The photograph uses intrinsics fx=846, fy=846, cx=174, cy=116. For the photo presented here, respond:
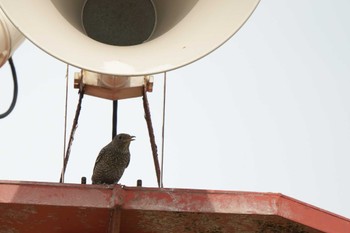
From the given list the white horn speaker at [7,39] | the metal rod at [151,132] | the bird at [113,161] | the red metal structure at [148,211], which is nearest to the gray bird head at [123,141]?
the bird at [113,161]

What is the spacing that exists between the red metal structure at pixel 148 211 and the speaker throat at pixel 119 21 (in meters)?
0.64

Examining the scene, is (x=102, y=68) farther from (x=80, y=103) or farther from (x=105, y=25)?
(x=80, y=103)

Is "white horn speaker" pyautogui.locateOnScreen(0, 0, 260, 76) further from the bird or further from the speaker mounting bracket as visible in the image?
the bird

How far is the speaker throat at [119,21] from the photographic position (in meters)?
3.62

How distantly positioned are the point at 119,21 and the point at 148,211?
829mm

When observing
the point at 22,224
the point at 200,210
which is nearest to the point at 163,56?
the point at 200,210

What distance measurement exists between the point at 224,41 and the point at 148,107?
1.41 metres

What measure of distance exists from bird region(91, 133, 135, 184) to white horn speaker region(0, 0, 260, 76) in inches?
64.5

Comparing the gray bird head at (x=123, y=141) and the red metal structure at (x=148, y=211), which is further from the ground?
the gray bird head at (x=123, y=141)

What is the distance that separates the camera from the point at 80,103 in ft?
14.9

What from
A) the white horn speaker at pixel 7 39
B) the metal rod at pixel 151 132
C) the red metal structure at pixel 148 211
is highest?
the white horn speaker at pixel 7 39

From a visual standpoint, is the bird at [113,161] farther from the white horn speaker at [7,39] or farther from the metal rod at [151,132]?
the white horn speaker at [7,39]

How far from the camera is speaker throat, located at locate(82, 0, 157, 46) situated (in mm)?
3621

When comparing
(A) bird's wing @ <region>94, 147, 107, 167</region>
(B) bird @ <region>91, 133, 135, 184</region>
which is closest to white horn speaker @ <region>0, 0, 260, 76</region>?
(B) bird @ <region>91, 133, 135, 184</region>
